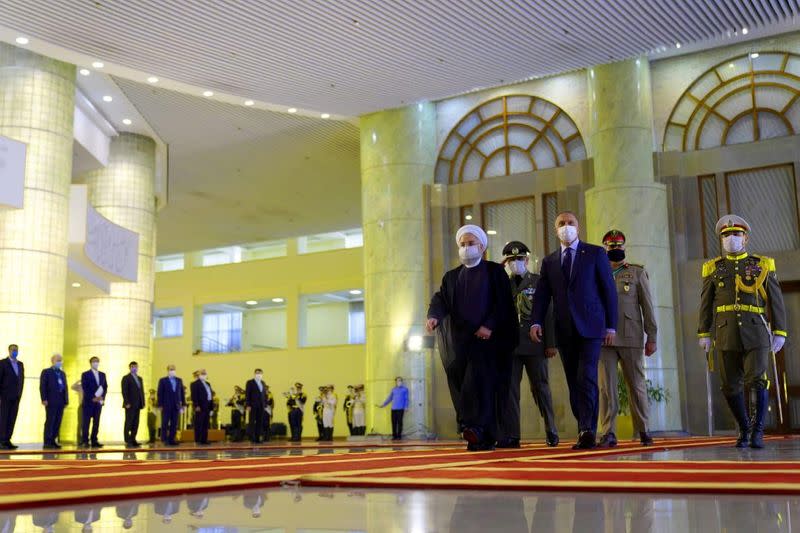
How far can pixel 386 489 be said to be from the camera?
9.81 ft

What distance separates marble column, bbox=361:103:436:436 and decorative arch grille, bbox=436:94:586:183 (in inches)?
19.7

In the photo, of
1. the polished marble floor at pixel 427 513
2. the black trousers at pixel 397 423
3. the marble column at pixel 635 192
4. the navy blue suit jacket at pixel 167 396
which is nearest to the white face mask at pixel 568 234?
the polished marble floor at pixel 427 513

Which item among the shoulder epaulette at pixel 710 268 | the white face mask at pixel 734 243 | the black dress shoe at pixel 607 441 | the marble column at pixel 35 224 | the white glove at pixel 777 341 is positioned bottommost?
the black dress shoe at pixel 607 441

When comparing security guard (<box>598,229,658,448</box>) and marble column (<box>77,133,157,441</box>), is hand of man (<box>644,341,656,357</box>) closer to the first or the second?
security guard (<box>598,229,658,448</box>)

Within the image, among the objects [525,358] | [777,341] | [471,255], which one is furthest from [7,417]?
[777,341]

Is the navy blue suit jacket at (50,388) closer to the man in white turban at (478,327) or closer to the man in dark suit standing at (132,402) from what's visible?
the man in dark suit standing at (132,402)

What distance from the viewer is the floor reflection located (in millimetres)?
1949

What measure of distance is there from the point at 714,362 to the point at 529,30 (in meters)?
8.73

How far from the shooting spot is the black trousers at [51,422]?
14188 millimetres

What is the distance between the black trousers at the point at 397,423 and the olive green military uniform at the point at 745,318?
34.8 ft

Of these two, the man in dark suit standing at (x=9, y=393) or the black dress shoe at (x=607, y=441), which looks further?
the man in dark suit standing at (x=9, y=393)

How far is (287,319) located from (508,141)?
14.5 meters

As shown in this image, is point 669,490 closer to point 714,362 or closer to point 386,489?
point 386,489

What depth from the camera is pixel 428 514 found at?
2.21 m
